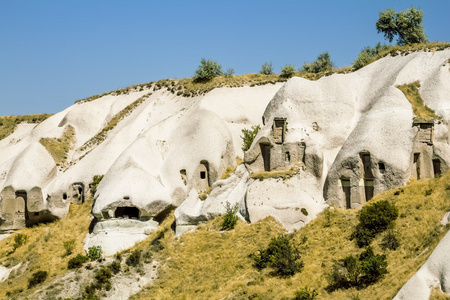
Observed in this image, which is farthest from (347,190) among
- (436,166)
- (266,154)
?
(266,154)

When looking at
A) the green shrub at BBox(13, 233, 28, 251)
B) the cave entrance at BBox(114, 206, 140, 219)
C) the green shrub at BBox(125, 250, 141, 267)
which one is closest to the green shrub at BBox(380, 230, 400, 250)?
the green shrub at BBox(125, 250, 141, 267)

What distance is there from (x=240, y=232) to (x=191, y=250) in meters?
3.50

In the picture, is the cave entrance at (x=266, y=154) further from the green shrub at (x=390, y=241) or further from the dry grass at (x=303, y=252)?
the green shrub at (x=390, y=241)

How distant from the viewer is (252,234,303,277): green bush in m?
37.4

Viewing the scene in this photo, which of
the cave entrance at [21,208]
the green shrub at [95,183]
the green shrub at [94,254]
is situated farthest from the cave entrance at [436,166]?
the cave entrance at [21,208]

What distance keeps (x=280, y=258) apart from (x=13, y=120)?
162ft

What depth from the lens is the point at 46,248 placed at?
50.1 meters

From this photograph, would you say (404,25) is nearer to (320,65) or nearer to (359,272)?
(320,65)

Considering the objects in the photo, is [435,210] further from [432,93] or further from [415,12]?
[415,12]

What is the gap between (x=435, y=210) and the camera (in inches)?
1437

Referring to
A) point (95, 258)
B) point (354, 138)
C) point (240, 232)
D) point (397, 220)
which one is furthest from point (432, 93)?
point (95, 258)

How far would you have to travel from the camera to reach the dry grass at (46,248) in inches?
1832

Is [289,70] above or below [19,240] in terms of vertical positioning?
above

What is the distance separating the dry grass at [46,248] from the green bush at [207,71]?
1713cm
